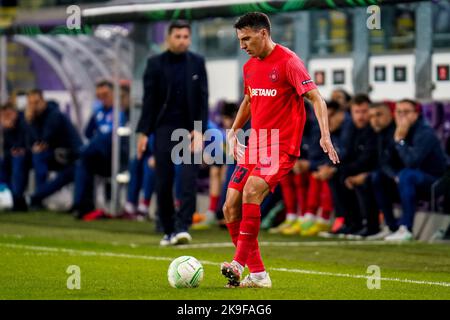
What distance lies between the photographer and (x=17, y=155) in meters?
19.8

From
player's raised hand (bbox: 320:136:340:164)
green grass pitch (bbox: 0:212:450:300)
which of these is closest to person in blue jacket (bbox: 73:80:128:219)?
green grass pitch (bbox: 0:212:450:300)

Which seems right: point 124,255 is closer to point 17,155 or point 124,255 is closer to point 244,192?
point 244,192

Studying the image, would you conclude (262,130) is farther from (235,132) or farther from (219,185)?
(219,185)

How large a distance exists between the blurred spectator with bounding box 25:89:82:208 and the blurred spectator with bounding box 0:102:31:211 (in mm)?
241

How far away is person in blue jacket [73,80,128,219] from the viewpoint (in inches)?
706

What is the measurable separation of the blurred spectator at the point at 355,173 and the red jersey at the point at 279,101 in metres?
5.54

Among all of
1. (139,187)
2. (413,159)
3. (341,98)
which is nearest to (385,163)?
(413,159)

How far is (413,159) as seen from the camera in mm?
13805

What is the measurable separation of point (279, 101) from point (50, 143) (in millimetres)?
10699

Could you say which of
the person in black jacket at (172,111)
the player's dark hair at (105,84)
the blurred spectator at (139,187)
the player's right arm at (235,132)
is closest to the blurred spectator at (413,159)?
the person in black jacket at (172,111)

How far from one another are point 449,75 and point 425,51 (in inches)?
21.1

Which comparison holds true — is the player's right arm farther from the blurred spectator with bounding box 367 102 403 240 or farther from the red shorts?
the blurred spectator with bounding box 367 102 403 240

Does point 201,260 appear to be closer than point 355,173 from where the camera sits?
Yes
